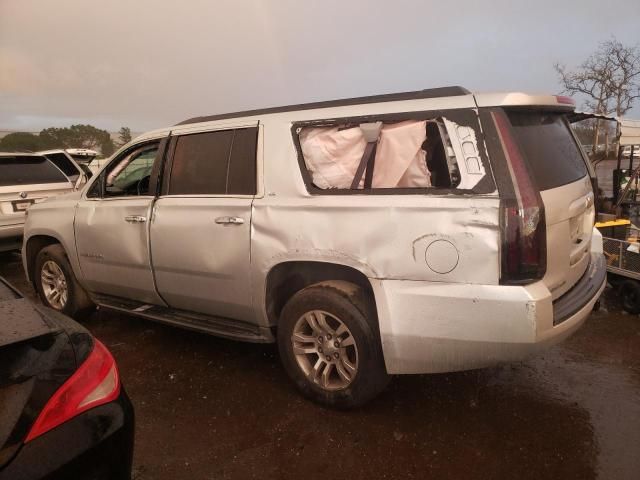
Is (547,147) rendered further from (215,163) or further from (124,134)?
(124,134)

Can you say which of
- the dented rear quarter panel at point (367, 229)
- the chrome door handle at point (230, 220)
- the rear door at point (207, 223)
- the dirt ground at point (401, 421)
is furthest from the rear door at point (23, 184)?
the dented rear quarter panel at point (367, 229)

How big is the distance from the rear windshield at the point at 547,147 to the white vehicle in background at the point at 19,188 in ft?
22.1

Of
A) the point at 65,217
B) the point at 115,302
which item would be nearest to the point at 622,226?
the point at 115,302

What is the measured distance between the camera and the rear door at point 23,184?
21.6ft

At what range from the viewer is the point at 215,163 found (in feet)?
11.0

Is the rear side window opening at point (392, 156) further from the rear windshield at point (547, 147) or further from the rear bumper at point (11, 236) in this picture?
the rear bumper at point (11, 236)

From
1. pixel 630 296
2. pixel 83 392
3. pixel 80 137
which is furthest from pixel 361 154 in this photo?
pixel 80 137

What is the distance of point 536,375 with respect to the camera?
129 inches

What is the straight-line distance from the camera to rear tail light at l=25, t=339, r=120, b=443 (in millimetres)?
1517

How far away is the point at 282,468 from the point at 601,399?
2.14 meters

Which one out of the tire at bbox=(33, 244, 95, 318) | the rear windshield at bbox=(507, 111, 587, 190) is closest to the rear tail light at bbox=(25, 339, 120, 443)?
the rear windshield at bbox=(507, 111, 587, 190)

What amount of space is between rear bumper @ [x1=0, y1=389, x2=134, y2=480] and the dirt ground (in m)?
0.76

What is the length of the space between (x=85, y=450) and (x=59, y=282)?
3530mm

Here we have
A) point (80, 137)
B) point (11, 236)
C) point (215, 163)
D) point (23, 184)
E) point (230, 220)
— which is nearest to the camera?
point (230, 220)
